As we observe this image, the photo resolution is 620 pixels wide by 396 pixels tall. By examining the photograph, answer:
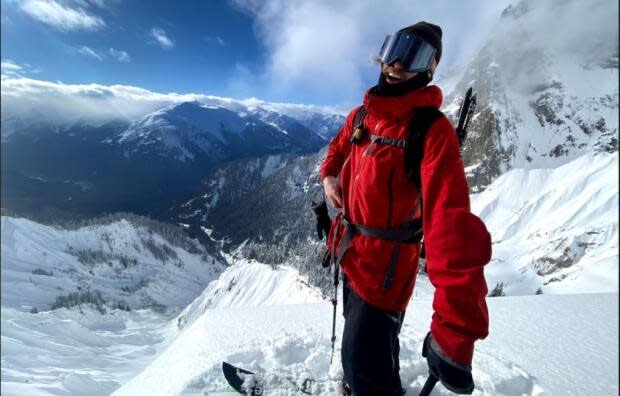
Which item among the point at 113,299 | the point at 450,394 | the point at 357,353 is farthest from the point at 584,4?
the point at 113,299

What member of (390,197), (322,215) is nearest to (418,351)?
(322,215)

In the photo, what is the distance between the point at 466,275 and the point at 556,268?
418 feet

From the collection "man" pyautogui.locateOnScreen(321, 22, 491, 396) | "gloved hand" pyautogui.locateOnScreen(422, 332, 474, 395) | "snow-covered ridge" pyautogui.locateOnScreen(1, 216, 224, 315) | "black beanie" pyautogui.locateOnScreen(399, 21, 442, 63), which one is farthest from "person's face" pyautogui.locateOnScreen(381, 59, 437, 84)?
"snow-covered ridge" pyautogui.locateOnScreen(1, 216, 224, 315)

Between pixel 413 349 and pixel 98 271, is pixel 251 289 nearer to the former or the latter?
pixel 98 271

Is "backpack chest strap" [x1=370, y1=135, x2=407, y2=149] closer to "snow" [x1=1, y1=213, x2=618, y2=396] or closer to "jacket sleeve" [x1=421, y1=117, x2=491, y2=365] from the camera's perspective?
"jacket sleeve" [x1=421, y1=117, x2=491, y2=365]

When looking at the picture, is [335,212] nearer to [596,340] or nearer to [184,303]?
[596,340]

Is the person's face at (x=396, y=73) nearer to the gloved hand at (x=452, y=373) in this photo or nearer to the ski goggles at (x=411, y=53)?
the ski goggles at (x=411, y=53)

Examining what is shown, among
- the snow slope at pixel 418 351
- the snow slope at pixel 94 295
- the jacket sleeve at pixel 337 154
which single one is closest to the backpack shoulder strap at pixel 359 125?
the jacket sleeve at pixel 337 154

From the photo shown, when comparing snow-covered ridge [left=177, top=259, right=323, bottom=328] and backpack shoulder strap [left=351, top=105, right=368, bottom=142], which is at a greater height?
backpack shoulder strap [left=351, top=105, right=368, bottom=142]

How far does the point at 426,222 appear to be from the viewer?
2.71 meters

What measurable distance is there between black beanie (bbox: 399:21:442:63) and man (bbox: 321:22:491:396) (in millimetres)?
11

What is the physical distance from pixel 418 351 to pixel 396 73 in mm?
4174

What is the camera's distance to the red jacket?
2404 mm

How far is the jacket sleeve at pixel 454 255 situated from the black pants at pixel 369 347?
86cm
